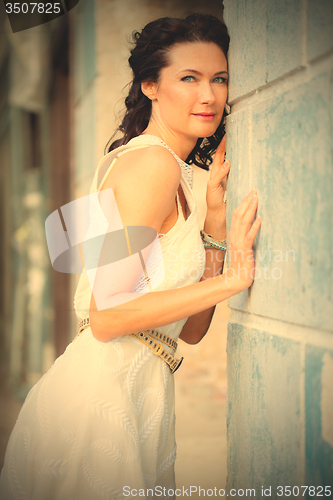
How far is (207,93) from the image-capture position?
93 centimetres

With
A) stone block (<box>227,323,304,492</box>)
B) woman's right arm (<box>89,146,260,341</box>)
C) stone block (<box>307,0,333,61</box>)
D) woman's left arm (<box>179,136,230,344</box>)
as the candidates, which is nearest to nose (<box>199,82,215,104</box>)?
woman's left arm (<box>179,136,230,344</box>)

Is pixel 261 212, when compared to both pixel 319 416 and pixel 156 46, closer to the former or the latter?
pixel 319 416

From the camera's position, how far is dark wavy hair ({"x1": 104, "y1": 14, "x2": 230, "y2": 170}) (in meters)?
0.92

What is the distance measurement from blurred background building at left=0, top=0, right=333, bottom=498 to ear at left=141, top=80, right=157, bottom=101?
27 centimetres

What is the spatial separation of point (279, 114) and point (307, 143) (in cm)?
12

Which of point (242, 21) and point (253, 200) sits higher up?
point (242, 21)

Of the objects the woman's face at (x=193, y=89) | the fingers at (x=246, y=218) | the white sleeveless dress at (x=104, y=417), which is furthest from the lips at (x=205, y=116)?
the fingers at (x=246, y=218)

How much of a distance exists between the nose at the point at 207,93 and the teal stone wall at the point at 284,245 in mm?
60

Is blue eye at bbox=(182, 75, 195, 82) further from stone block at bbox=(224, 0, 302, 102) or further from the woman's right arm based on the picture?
the woman's right arm

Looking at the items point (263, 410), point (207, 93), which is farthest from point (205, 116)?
point (263, 410)

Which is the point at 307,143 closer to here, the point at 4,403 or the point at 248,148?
the point at 248,148

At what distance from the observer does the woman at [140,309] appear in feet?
2.62

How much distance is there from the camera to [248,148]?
81 centimetres

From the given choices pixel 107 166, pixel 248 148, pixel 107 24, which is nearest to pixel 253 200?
pixel 248 148
